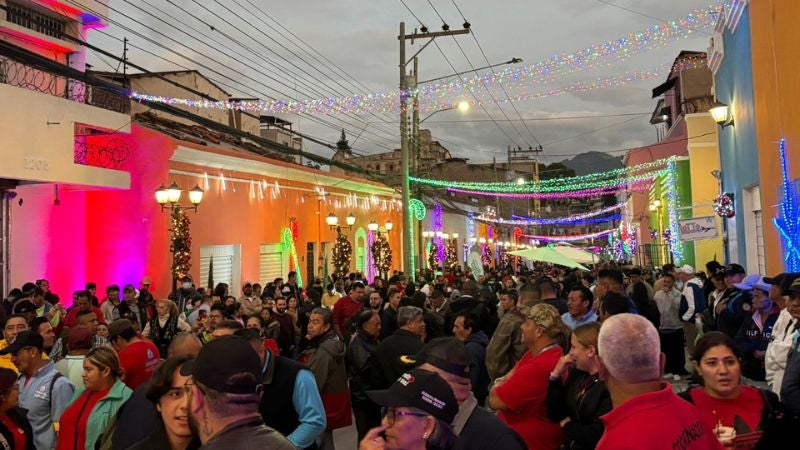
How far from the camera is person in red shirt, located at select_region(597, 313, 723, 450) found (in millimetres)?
2707

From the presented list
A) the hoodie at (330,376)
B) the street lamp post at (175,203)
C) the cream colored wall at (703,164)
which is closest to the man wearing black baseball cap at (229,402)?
the hoodie at (330,376)

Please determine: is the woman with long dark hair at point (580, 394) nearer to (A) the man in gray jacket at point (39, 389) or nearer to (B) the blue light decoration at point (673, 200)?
(A) the man in gray jacket at point (39, 389)

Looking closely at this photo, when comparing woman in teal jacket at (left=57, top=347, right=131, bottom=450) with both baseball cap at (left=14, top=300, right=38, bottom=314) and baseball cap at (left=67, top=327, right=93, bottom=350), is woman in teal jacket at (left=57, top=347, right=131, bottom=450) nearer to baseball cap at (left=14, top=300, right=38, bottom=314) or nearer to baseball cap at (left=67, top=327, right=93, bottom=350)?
baseball cap at (left=67, top=327, right=93, bottom=350)

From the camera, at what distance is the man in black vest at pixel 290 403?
470 centimetres

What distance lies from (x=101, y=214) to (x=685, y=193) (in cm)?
2280

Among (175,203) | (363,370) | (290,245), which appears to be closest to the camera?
(363,370)

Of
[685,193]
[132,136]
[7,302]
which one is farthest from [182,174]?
[685,193]

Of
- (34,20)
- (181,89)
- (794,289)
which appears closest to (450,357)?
(794,289)

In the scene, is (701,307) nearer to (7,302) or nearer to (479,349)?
(479,349)

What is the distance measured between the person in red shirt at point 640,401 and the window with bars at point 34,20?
658 inches

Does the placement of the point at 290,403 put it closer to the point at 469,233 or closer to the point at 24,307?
the point at 24,307

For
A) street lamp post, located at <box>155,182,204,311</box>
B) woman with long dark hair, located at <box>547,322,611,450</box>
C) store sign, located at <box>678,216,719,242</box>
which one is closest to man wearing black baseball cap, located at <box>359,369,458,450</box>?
woman with long dark hair, located at <box>547,322,611,450</box>

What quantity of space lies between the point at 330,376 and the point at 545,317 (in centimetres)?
241

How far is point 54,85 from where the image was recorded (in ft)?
52.3
